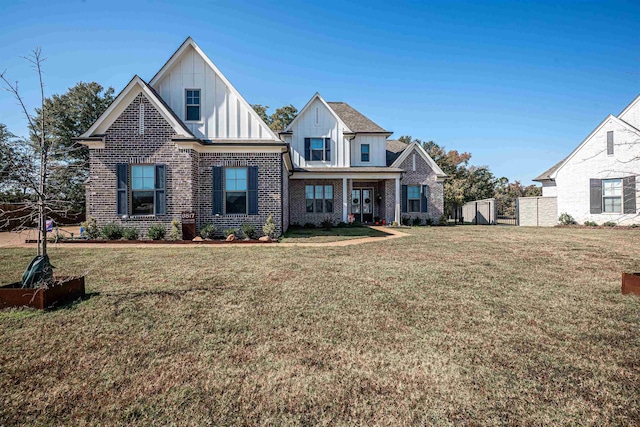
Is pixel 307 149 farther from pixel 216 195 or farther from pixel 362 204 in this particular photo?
pixel 216 195

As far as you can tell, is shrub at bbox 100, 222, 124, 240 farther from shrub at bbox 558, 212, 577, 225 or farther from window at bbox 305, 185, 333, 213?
shrub at bbox 558, 212, 577, 225

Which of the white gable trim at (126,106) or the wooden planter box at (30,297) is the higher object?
the white gable trim at (126,106)

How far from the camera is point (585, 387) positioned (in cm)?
260

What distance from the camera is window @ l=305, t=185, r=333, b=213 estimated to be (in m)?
19.9

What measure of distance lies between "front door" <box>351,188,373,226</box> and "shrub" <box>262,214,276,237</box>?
10.5 meters

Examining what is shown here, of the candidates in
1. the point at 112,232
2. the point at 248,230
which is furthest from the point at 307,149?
the point at 112,232

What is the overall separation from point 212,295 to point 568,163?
2382 cm

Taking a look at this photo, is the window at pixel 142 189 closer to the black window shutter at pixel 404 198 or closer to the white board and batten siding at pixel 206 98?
the white board and batten siding at pixel 206 98

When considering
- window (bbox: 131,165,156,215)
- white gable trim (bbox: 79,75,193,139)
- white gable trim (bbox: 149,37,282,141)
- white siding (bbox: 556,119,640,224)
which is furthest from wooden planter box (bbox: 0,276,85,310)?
white siding (bbox: 556,119,640,224)

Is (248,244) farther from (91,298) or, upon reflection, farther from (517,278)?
(517,278)

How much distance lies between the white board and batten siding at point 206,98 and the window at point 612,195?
21073 mm

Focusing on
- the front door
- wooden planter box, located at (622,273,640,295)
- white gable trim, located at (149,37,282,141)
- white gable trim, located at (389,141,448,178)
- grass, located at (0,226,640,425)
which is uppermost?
white gable trim, located at (149,37,282,141)

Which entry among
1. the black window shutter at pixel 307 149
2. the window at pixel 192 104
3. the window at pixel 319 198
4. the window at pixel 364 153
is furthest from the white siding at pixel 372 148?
the window at pixel 192 104

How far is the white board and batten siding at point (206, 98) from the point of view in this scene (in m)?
12.6
